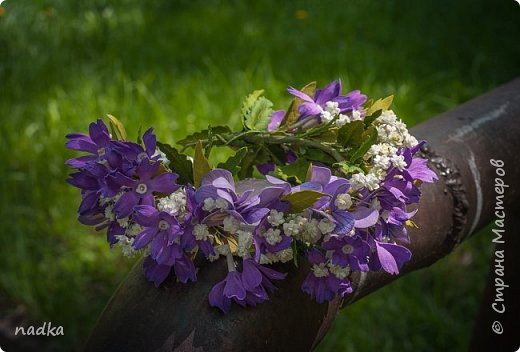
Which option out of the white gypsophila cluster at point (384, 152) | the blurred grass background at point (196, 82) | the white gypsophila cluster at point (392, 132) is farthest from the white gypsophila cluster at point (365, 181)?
the blurred grass background at point (196, 82)

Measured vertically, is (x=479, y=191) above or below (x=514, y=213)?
above

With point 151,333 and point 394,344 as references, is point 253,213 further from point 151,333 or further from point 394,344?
point 394,344

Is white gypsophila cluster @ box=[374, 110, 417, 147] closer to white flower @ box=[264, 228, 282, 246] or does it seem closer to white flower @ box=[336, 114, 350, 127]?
white flower @ box=[336, 114, 350, 127]

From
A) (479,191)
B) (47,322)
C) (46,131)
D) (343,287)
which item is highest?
(343,287)

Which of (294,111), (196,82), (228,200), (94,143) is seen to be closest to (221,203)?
(228,200)

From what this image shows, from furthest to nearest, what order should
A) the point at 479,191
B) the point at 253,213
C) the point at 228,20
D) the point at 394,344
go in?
the point at 228,20, the point at 394,344, the point at 479,191, the point at 253,213

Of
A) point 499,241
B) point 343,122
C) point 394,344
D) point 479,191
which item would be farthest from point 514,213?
point 343,122

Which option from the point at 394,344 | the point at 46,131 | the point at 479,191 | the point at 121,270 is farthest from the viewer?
the point at 46,131

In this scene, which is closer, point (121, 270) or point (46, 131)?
point (121, 270)

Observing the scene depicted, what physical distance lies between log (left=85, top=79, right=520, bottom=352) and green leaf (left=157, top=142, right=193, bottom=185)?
0.14 metres

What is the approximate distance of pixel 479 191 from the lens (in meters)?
1.48

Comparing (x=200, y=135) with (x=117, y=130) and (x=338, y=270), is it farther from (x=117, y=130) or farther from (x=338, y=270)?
(x=338, y=270)

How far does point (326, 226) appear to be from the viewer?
1.00m

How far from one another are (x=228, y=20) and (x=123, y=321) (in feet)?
9.87
